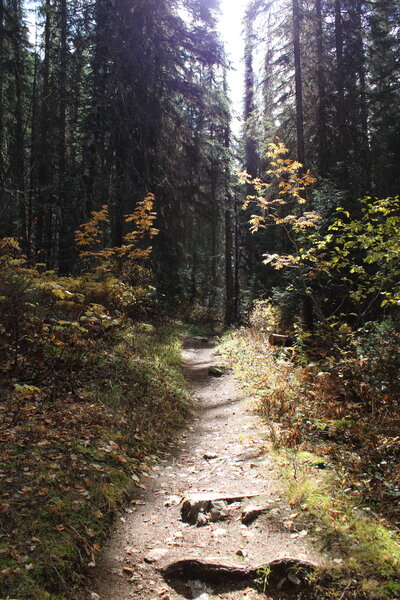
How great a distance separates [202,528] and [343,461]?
1.74m

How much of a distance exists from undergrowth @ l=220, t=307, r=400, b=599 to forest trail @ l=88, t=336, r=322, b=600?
0.69 ft

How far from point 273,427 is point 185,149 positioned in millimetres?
10911

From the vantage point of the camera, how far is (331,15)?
618 inches

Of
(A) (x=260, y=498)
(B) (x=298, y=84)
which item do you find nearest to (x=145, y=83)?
(B) (x=298, y=84)

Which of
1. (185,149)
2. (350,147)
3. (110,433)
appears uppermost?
(350,147)

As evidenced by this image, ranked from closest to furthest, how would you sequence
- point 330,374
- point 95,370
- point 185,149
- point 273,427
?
point 273,427 → point 330,374 → point 95,370 → point 185,149

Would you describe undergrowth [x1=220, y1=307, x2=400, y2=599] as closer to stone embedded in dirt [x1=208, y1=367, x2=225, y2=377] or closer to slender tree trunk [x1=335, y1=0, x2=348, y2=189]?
stone embedded in dirt [x1=208, y1=367, x2=225, y2=377]

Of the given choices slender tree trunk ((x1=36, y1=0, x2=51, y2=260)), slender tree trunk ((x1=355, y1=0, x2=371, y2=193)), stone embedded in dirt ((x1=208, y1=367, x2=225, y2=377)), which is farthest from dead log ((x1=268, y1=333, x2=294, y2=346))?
slender tree trunk ((x1=355, y1=0, x2=371, y2=193))

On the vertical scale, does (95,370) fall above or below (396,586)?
above

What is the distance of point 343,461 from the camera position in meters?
3.98

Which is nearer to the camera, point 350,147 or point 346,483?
point 346,483

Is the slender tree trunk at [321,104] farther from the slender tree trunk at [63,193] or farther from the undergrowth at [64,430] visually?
the undergrowth at [64,430]

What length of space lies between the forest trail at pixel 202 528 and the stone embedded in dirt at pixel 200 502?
0.04 feet

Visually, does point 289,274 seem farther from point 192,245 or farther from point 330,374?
point 330,374
